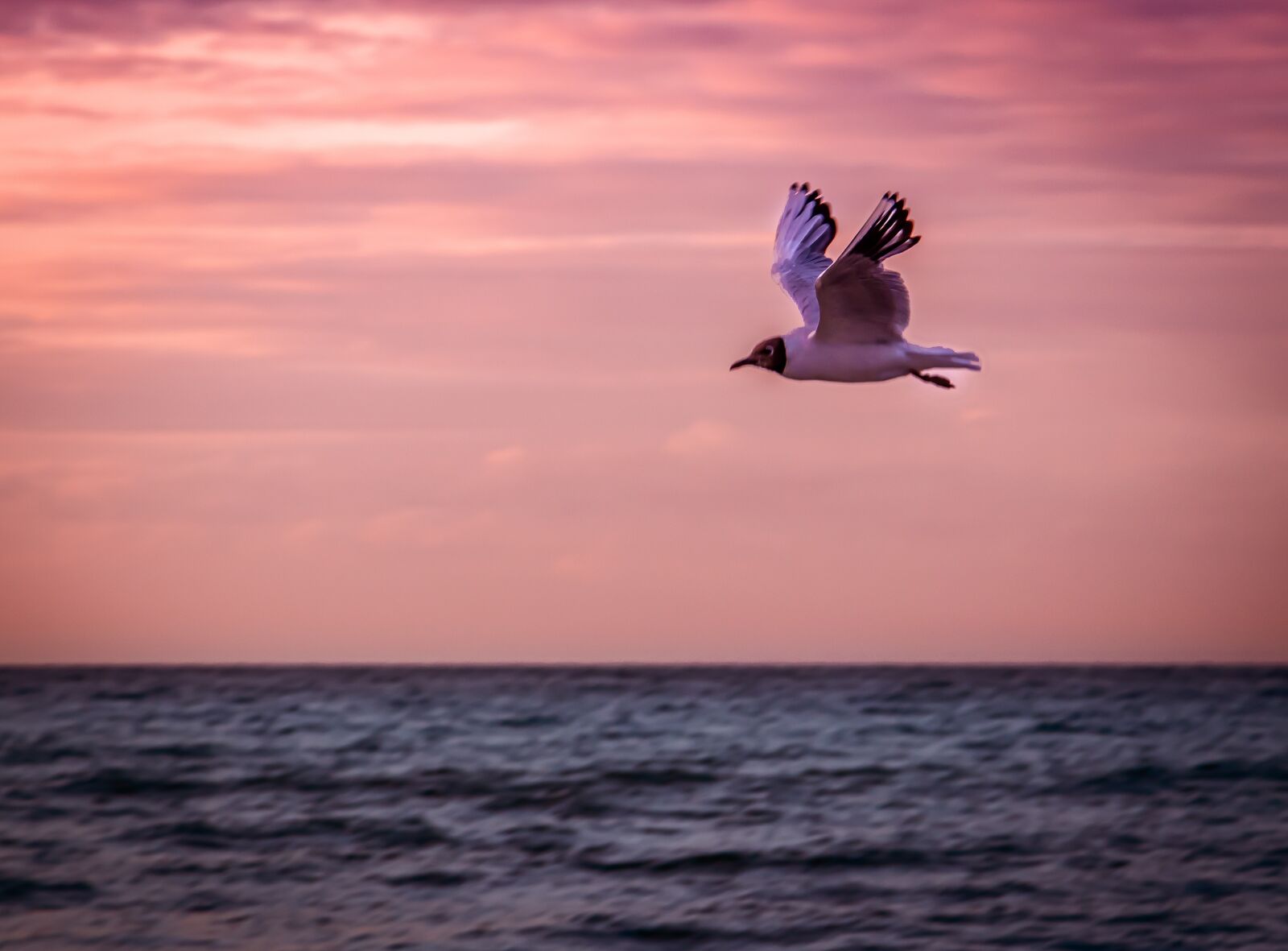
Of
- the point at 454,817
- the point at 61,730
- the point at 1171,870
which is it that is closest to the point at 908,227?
the point at 1171,870

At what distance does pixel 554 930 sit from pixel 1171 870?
7.45m

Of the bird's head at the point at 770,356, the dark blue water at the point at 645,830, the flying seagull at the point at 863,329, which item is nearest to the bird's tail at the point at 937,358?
the flying seagull at the point at 863,329

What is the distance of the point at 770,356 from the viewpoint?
430 inches

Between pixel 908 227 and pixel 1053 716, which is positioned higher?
pixel 908 227

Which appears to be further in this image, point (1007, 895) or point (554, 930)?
point (1007, 895)

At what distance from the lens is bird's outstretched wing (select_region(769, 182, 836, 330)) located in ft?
38.8

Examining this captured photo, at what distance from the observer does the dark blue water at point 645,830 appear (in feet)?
51.4

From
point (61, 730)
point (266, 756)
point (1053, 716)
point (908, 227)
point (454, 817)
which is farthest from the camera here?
point (1053, 716)

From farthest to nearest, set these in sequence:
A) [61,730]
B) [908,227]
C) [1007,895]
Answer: [61,730]
[1007,895]
[908,227]

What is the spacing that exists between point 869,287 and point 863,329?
45cm

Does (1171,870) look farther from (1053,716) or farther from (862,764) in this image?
(1053,716)

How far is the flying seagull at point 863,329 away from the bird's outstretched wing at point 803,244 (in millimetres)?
154

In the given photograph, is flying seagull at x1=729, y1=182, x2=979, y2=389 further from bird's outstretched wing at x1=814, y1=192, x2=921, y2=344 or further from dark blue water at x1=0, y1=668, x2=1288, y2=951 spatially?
dark blue water at x1=0, y1=668, x2=1288, y2=951

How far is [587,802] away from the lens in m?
24.8
